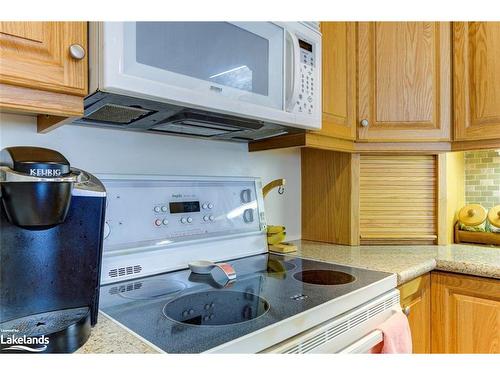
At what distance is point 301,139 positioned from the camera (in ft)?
4.18

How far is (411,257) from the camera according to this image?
53.2 inches

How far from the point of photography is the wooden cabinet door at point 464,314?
47.6 inches

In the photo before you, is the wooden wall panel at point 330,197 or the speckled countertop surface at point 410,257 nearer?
the speckled countertop surface at point 410,257

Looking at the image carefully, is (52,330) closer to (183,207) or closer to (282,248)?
(183,207)

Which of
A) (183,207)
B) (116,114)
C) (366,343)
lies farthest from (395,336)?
(116,114)

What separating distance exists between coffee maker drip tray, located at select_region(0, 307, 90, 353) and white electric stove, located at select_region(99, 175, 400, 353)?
0.10m

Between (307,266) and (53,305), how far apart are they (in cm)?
79

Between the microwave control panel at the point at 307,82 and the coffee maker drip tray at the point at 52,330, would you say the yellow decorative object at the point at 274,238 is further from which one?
the coffee maker drip tray at the point at 52,330

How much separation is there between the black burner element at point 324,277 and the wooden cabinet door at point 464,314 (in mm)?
470

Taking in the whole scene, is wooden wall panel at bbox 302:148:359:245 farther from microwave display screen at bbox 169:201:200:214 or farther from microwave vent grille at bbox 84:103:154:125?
microwave vent grille at bbox 84:103:154:125

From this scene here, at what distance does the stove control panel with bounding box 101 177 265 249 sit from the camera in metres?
1.01

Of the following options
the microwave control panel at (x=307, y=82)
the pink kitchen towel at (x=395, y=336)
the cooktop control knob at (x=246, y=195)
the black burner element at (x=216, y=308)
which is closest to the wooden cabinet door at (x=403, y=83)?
the microwave control panel at (x=307, y=82)

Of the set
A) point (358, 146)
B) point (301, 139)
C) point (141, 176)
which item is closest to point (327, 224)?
point (358, 146)

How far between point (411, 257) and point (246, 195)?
2.24ft
